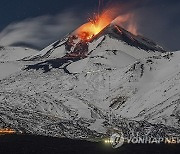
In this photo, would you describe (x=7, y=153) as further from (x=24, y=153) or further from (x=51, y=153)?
(x=51, y=153)

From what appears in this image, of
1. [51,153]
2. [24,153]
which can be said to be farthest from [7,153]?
[51,153]

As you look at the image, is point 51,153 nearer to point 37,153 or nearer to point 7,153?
point 37,153

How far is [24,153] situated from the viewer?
615 ft

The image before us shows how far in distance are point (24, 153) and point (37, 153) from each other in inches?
246

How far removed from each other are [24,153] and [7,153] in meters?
8.91

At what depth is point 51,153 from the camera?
198 m

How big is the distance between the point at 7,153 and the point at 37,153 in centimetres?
1509

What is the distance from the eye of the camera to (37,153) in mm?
191250

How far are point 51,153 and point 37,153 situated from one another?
879 centimetres

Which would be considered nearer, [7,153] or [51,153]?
[7,153]

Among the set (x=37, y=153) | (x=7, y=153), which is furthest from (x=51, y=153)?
(x=7, y=153)

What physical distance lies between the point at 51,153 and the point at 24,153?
48.9 feet
